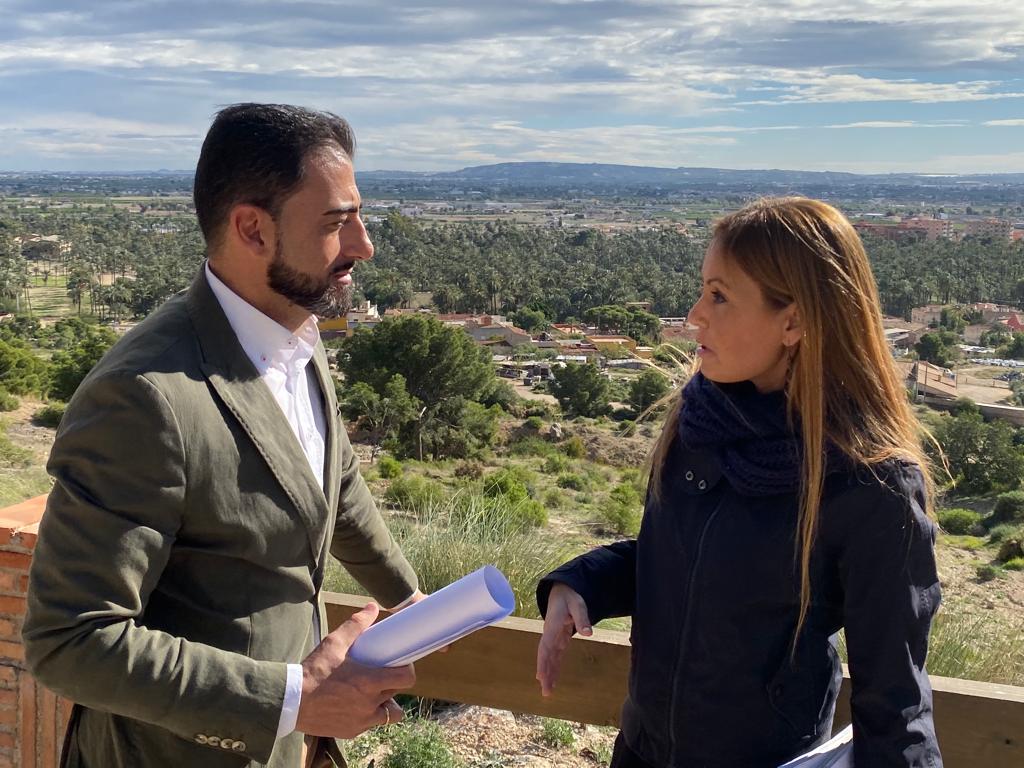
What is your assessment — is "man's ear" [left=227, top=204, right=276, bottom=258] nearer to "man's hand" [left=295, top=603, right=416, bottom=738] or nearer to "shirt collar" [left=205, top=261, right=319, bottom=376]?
A: "shirt collar" [left=205, top=261, right=319, bottom=376]

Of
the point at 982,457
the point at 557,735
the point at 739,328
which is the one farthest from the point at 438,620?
the point at 982,457

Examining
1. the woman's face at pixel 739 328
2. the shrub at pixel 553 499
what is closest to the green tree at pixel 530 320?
the shrub at pixel 553 499

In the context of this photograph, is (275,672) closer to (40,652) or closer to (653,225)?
(40,652)

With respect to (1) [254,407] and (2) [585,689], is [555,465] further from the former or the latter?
(1) [254,407]

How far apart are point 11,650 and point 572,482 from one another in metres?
16.7

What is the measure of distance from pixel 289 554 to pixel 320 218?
0.47 metres

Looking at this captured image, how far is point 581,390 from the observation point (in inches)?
1238

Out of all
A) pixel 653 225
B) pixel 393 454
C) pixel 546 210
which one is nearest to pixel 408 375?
pixel 393 454

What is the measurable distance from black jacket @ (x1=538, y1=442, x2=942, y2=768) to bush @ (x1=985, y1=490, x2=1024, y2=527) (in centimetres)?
1806

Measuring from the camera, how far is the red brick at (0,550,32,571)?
6.10 feet

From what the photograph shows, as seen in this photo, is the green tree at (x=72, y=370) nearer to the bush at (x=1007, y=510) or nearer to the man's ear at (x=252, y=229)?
the bush at (x=1007, y=510)

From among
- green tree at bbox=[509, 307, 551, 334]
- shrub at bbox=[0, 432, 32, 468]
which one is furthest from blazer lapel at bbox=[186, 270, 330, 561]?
green tree at bbox=[509, 307, 551, 334]

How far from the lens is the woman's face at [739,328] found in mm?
1362

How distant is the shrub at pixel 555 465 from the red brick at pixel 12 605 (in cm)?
1833
